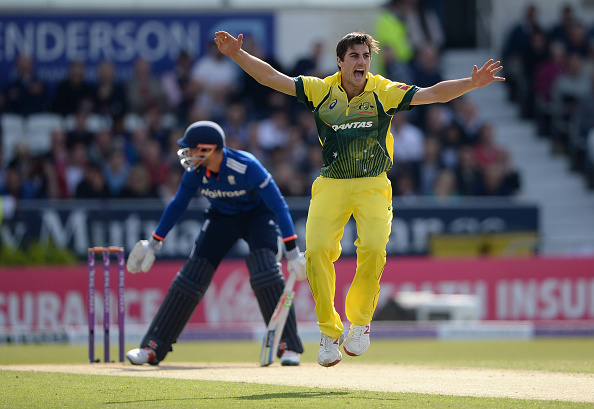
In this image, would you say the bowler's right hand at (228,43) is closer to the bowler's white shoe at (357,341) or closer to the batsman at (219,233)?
the batsman at (219,233)

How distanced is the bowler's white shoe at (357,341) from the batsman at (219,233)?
1.50 metres

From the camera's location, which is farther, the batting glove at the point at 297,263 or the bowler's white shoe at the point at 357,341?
the batting glove at the point at 297,263

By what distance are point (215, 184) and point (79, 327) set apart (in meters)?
5.90

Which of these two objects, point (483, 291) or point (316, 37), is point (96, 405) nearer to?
point (483, 291)

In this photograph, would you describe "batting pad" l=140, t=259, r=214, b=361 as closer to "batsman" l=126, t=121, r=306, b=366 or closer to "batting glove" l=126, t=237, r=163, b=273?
"batsman" l=126, t=121, r=306, b=366

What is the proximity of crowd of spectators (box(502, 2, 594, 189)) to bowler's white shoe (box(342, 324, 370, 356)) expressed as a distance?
38.5 feet

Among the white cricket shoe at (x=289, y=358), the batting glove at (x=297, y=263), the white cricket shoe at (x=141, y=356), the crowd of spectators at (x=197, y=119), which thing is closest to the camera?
the batting glove at (x=297, y=263)

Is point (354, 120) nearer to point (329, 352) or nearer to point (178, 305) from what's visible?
Result: point (329, 352)

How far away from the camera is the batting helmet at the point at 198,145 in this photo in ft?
29.4

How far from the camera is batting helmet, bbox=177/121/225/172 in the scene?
897 cm

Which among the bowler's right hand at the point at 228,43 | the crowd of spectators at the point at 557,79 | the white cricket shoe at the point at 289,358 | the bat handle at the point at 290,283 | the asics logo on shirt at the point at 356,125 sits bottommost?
the white cricket shoe at the point at 289,358

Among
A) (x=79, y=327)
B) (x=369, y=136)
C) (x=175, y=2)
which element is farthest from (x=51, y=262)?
(x=369, y=136)

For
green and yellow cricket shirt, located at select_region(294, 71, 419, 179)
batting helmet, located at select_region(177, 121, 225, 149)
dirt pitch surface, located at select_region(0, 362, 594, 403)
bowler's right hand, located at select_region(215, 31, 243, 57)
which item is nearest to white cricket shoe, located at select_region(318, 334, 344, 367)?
dirt pitch surface, located at select_region(0, 362, 594, 403)

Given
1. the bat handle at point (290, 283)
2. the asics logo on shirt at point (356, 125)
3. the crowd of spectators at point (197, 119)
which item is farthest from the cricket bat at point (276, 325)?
the crowd of spectators at point (197, 119)
